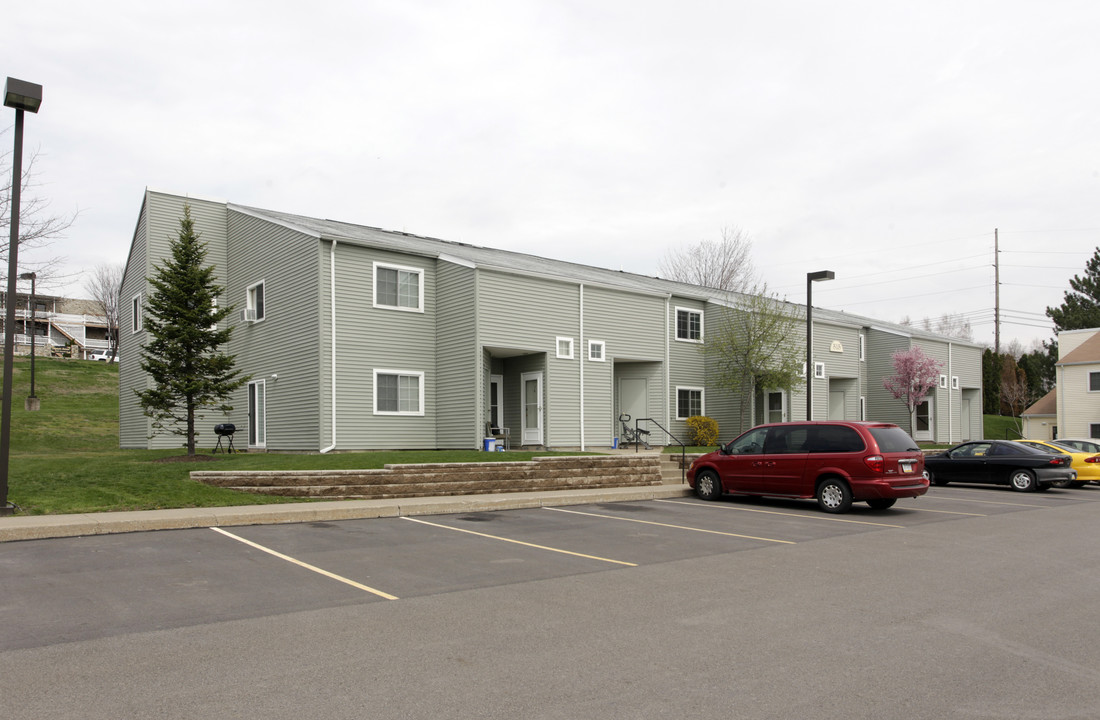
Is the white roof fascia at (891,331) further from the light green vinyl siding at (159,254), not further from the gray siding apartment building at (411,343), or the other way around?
the light green vinyl siding at (159,254)

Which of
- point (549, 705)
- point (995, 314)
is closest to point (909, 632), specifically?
point (549, 705)

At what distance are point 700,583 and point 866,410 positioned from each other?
31.6 metres

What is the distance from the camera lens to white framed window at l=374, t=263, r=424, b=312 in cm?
2205

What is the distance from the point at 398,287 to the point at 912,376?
2259cm

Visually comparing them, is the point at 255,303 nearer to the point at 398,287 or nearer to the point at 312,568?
the point at 398,287

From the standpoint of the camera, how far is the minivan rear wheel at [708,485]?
16.9 metres

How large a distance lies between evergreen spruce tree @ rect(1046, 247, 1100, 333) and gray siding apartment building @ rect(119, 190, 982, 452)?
39199mm

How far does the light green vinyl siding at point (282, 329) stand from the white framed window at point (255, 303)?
0.52ft

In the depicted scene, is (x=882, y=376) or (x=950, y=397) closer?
(x=882, y=376)

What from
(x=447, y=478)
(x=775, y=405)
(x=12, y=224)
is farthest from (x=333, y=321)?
(x=775, y=405)

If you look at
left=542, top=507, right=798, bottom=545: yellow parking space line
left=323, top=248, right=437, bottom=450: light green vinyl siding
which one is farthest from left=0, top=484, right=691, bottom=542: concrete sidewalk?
left=323, top=248, right=437, bottom=450: light green vinyl siding

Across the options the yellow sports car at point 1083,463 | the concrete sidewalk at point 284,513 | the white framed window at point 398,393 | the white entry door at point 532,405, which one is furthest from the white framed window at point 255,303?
the yellow sports car at point 1083,463

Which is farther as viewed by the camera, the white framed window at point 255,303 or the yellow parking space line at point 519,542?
the white framed window at point 255,303

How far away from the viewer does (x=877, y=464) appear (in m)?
14.2
